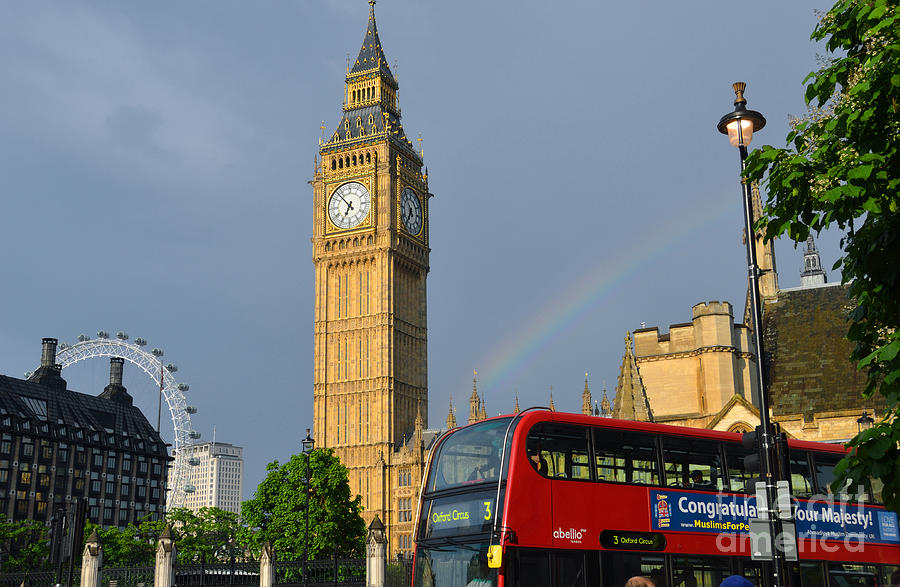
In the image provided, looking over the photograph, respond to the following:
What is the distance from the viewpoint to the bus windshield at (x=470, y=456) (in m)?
16.4

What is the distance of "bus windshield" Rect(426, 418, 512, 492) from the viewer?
1639 cm

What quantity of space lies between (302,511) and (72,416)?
5600cm

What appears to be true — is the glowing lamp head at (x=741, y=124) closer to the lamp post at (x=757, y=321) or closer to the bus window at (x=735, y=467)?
the lamp post at (x=757, y=321)

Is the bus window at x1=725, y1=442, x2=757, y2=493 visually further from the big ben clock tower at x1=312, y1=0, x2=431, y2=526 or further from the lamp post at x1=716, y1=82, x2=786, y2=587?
the big ben clock tower at x1=312, y1=0, x2=431, y2=526

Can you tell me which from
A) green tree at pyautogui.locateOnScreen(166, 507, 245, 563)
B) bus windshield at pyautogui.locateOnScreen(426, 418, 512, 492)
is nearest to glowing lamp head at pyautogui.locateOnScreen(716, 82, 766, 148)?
bus windshield at pyautogui.locateOnScreen(426, 418, 512, 492)

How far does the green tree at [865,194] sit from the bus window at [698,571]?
764cm

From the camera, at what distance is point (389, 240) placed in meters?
98.6

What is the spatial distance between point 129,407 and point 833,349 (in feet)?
331

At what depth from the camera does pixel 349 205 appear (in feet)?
332

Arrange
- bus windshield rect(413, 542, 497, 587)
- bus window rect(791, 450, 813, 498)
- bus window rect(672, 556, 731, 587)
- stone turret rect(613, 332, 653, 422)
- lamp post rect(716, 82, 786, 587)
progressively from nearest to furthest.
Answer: lamp post rect(716, 82, 786, 587) < bus windshield rect(413, 542, 497, 587) < bus window rect(672, 556, 731, 587) < bus window rect(791, 450, 813, 498) < stone turret rect(613, 332, 653, 422)

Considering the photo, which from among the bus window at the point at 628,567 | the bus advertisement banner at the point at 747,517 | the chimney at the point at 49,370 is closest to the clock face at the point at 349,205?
the chimney at the point at 49,370

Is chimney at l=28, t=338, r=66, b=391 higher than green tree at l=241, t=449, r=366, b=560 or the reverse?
higher

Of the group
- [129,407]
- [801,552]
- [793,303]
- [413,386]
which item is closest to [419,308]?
[413,386]

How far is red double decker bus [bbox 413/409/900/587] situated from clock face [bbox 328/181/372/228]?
8337cm
